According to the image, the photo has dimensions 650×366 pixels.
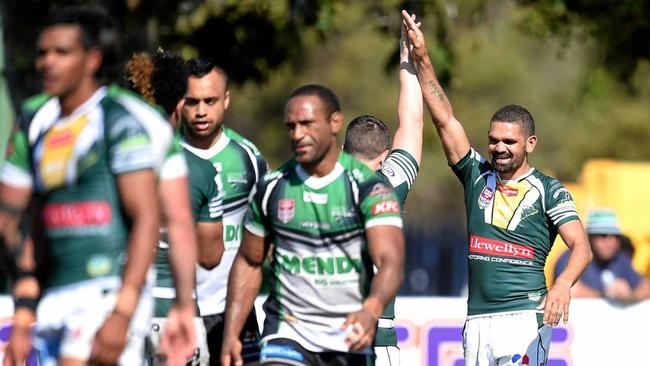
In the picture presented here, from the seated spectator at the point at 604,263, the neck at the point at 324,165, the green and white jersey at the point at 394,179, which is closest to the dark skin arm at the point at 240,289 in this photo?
the neck at the point at 324,165

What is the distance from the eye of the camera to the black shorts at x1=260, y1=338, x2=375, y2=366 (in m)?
7.62

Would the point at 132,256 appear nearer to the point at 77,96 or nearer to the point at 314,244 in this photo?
the point at 77,96

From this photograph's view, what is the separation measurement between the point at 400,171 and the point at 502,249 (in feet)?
2.95

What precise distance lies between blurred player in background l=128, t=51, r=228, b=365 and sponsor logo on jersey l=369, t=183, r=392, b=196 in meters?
1.49

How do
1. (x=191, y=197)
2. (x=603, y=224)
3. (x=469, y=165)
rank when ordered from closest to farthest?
(x=191, y=197), (x=469, y=165), (x=603, y=224)

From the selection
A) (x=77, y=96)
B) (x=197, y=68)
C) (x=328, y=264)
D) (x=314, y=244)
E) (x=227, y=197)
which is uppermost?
(x=197, y=68)

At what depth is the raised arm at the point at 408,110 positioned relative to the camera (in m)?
9.48

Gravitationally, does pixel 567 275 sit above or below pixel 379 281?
above

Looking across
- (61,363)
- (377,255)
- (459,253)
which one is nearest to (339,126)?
(377,255)

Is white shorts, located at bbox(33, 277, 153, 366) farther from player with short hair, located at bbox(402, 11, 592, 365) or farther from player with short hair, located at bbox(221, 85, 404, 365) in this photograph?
player with short hair, located at bbox(402, 11, 592, 365)

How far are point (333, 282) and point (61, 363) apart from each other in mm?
1859

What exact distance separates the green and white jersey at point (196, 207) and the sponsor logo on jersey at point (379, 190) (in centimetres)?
147

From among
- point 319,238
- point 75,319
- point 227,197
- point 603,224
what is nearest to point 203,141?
point 227,197

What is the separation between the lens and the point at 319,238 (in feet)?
24.6
